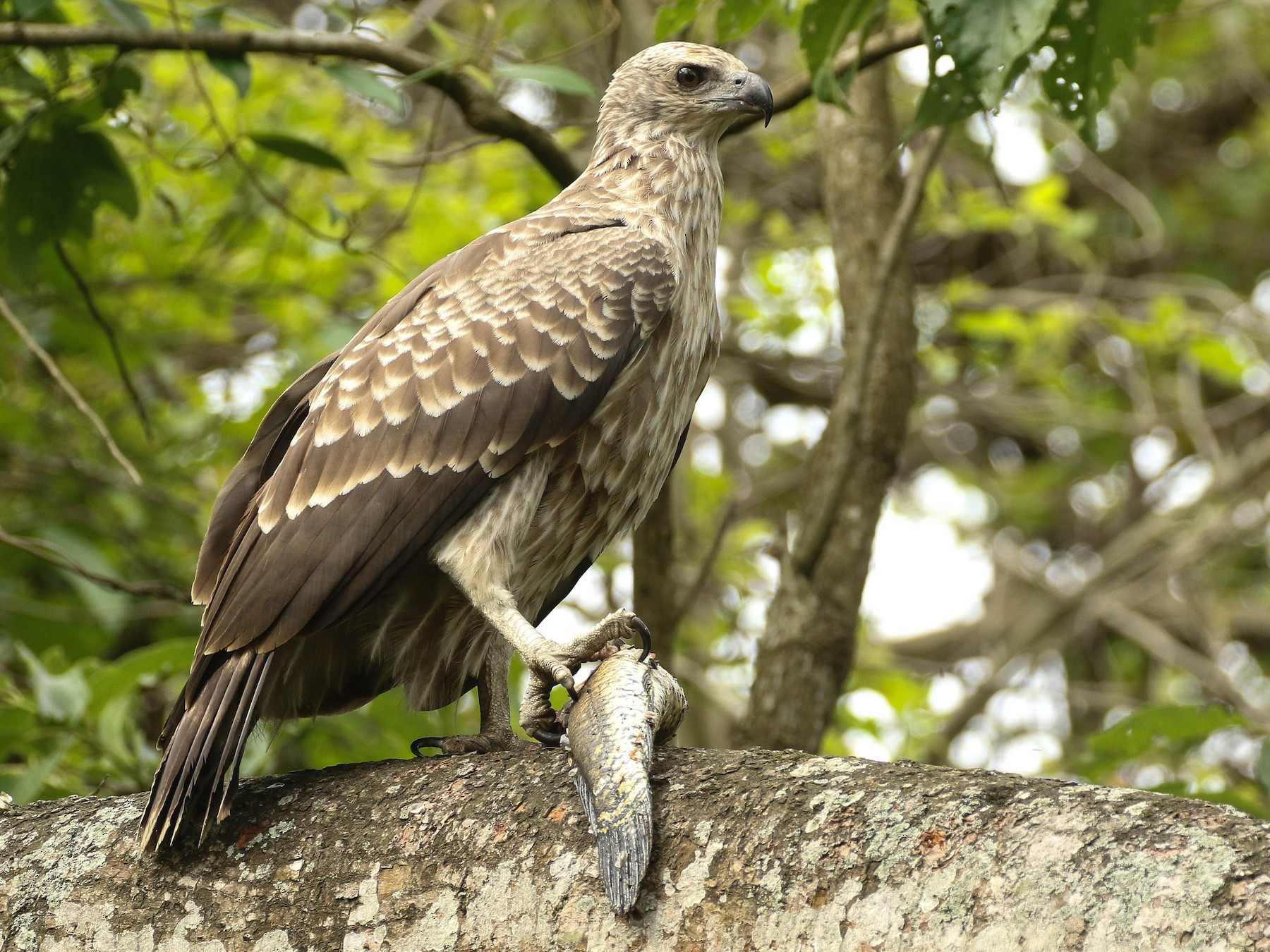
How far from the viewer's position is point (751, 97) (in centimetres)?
394

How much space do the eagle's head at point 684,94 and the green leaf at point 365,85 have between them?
78 centimetres

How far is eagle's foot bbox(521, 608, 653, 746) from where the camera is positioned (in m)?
2.88

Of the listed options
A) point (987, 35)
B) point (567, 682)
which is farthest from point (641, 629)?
point (987, 35)

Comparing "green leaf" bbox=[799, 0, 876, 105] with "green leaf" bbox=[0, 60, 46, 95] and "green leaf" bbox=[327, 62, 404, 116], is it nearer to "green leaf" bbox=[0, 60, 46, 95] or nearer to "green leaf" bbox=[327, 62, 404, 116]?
"green leaf" bbox=[327, 62, 404, 116]

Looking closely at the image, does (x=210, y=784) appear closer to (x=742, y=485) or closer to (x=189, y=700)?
(x=189, y=700)

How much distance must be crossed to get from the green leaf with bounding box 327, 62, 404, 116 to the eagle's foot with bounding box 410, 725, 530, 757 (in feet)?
5.51

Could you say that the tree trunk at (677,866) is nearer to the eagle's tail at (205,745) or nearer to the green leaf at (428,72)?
the eagle's tail at (205,745)

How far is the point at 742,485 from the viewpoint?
6246mm

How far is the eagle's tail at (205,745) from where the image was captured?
7.98ft

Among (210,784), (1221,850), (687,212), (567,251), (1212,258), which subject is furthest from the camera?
(1212,258)

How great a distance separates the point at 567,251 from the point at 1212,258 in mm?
7826

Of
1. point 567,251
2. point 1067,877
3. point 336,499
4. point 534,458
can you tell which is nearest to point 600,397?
point 534,458

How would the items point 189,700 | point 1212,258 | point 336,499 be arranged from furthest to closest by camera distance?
point 1212,258 < point 336,499 < point 189,700

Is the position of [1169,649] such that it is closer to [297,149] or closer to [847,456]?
[847,456]
